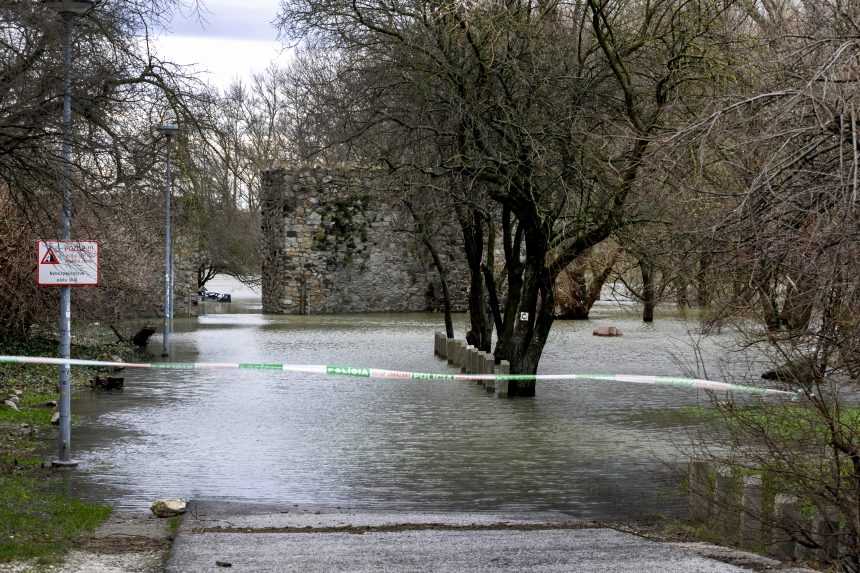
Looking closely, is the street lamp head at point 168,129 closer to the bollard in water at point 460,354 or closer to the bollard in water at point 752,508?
the bollard in water at point 752,508

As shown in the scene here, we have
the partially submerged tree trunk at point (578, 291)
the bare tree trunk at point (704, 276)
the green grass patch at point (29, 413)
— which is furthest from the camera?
the partially submerged tree trunk at point (578, 291)

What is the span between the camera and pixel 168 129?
1466 centimetres

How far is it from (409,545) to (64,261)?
5.81 metres

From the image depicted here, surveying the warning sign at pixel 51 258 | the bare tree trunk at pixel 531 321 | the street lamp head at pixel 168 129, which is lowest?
the bare tree trunk at pixel 531 321

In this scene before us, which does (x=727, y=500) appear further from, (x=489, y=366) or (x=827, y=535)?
(x=489, y=366)

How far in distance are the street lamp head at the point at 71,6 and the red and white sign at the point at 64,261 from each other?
7.81 feet

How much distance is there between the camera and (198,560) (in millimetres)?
8375

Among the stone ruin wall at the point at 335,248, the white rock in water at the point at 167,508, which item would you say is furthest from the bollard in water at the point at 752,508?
the stone ruin wall at the point at 335,248

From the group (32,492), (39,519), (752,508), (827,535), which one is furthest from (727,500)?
(32,492)

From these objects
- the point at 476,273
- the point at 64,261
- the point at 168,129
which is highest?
the point at 168,129

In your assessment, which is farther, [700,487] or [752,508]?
[700,487]

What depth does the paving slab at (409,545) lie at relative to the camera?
8.23 metres

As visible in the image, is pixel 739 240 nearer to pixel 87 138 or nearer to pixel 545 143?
pixel 87 138

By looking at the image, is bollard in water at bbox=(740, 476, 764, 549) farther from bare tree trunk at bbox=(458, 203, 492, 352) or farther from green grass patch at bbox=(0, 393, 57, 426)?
bare tree trunk at bbox=(458, 203, 492, 352)
